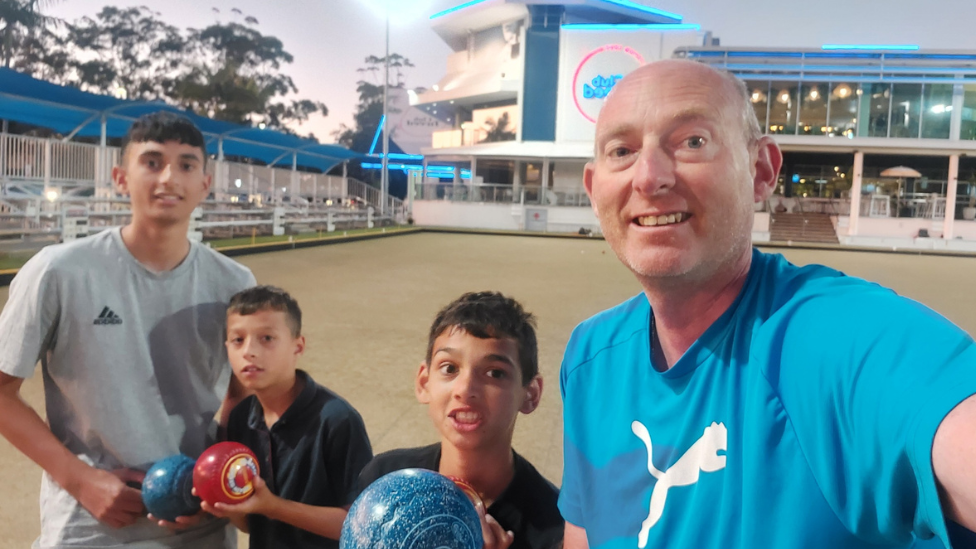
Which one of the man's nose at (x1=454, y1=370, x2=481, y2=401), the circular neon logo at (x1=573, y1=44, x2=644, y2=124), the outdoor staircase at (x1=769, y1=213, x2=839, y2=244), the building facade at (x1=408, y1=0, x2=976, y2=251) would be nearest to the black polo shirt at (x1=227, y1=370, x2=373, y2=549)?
the man's nose at (x1=454, y1=370, x2=481, y2=401)

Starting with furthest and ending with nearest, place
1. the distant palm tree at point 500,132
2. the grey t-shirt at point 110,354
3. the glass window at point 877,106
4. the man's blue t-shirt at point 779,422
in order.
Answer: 1. the distant palm tree at point 500,132
2. the glass window at point 877,106
3. the grey t-shirt at point 110,354
4. the man's blue t-shirt at point 779,422

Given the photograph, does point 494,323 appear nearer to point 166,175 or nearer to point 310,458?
point 310,458

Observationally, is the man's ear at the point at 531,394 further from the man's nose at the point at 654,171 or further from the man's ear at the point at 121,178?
the man's ear at the point at 121,178

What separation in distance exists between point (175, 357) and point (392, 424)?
227cm

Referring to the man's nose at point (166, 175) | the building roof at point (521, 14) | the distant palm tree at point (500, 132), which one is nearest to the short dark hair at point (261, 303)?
the man's nose at point (166, 175)

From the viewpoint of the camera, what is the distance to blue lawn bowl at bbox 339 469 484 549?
165 cm

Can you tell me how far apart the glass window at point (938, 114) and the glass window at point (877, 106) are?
1.69 m

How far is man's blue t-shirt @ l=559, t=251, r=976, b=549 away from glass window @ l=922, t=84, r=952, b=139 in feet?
129

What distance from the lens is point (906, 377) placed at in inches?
42.8

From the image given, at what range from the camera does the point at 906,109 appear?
34.6 metres

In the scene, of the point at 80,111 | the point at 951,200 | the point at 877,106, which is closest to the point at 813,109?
the point at 877,106

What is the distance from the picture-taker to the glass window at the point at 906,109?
34250 mm

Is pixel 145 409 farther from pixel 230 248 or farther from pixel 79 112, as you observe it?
pixel 79 112

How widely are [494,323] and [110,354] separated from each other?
1.31 meters
